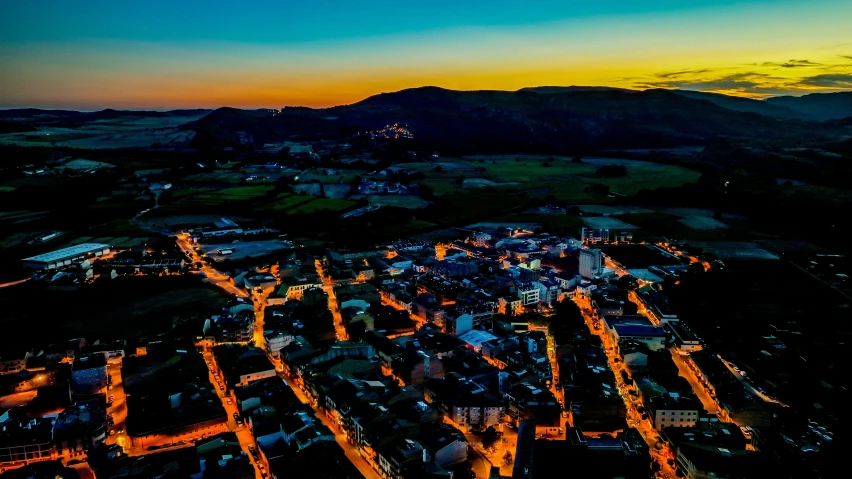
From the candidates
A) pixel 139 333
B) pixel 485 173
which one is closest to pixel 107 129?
pixel 485 173

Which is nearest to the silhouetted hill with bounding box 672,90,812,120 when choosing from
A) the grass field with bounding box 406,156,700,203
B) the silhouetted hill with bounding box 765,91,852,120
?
the silhouetted hill with bounding box 765,91,852,120

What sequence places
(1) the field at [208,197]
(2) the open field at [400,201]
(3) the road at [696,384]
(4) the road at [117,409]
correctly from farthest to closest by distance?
(2) the open field at [400,201], (1) the field at [208,197], (3) the road at [696,384], (4) the road at [117,409]

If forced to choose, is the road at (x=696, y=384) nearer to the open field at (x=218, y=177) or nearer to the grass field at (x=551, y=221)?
the grass field at (x=551, y=221)

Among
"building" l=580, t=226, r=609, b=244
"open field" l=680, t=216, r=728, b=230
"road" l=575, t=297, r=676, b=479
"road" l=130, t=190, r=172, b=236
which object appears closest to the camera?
"road" l=575, t=297, r=676, b=479

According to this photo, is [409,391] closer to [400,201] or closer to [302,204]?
[302,204]

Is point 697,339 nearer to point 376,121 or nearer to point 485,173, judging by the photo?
point 485,173

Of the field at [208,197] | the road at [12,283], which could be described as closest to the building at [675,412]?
the road at [12,283]

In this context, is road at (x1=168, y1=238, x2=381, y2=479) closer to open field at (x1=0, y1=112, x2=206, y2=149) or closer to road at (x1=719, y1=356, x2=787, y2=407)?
road at (x1=719, y1=356, x2=787, y2=407)
